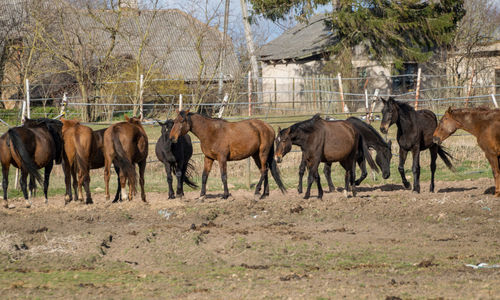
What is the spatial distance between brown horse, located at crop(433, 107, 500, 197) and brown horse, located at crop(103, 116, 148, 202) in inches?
226

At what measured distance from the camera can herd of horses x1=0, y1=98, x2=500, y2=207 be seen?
1175 centimetres

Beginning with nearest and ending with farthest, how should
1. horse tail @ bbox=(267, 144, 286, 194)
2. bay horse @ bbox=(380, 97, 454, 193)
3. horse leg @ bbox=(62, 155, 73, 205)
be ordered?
horse leg @ bbox=(62, 155, 73, 205)
horse tail @ bbox=(267, 144, 286, 194)
bay horse @ bbox=(380, 97, 454, 193)

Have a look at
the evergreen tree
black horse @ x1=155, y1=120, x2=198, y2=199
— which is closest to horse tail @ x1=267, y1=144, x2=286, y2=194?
black horse @ x1=155, y1=120, x2=198, y2=199

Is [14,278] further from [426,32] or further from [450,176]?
[426,32]

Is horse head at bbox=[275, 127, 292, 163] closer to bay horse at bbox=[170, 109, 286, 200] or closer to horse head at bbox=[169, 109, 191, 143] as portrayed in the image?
bay horse at bbox=[170, 109, 286, 200]

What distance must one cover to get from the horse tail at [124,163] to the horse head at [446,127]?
570 cm

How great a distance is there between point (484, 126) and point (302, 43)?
2330 cm

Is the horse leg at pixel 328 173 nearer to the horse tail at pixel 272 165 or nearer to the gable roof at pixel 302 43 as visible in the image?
the horse tail at pixel 272 165

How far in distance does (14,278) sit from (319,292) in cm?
320

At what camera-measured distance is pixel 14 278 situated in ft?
22.2

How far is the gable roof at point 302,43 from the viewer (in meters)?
30.8

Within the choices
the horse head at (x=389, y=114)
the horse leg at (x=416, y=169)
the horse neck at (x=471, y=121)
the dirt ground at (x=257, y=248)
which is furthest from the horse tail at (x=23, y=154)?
the horse neck at (x=471, y=121)

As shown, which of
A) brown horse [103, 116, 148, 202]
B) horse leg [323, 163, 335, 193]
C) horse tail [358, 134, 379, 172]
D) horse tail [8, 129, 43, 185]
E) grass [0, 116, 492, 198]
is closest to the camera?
horse tail [8, 129, 43, 185]

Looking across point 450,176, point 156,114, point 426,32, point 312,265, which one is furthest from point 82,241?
point 426,32
